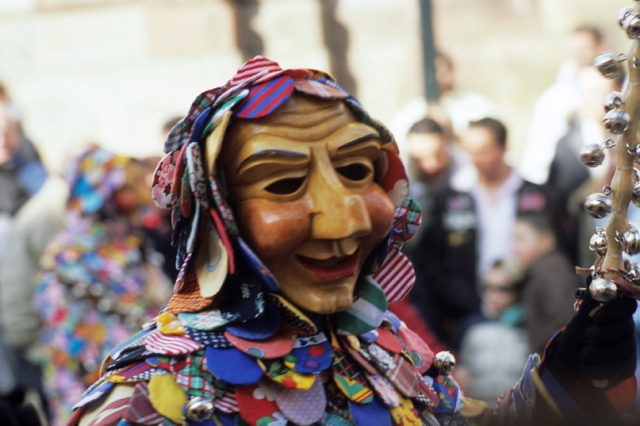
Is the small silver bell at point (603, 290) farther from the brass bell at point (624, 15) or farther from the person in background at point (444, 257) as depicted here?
the person in background at point (444, 257)

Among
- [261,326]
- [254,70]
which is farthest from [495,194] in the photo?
[261,326]

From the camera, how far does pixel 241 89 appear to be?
272cm

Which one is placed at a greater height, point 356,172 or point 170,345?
point 356,172

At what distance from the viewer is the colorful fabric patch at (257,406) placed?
263 cm

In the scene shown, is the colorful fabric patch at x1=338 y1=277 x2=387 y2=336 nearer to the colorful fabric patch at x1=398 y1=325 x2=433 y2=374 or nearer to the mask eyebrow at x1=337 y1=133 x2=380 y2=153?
the colorful fabric patch at x1=398 y1=325 x2=433 y2=374

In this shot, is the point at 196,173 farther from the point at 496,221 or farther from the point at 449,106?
the point at 449,106

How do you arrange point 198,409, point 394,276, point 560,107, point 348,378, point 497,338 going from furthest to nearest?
point 560,107
point 497,338
point 394,276
point 348,378
point 198,409

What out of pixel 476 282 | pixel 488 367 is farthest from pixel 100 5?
pixel 488 367

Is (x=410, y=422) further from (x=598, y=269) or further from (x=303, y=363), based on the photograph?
(x=598, y=269)

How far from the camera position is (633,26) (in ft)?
8.61

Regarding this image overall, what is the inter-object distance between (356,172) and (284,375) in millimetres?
520

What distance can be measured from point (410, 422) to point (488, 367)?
91.7 inches

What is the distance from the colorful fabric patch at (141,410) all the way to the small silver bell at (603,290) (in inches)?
41.8

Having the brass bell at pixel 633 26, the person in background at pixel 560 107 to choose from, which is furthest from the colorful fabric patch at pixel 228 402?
the person in background at pixel 560 107
